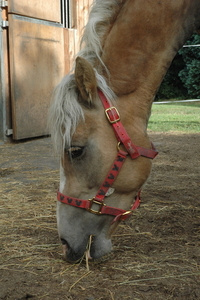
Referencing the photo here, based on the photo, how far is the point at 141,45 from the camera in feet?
6.41

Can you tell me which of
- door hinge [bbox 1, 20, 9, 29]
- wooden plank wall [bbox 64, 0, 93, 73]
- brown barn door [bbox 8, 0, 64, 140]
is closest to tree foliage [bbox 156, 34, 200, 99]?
wooden plank wall [bbox 64, 0, 93, 73]

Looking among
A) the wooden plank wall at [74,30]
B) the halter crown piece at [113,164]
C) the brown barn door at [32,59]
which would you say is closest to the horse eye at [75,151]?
the halter crown piece at [113,164]

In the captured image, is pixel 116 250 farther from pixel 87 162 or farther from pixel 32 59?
pixel 32 59

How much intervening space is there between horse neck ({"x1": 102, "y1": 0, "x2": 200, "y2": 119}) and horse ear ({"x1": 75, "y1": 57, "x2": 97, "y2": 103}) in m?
0.15

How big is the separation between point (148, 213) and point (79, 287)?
1.20m

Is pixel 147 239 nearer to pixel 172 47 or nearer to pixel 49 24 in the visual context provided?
pixel 172 47

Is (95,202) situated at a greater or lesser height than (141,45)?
lesser

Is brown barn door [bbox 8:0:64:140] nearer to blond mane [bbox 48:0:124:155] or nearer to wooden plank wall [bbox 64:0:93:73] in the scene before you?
wooden plank wall [bbox 64:0:93:73]

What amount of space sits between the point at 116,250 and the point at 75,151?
0.68 meters

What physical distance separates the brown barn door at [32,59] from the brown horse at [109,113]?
4.25 m

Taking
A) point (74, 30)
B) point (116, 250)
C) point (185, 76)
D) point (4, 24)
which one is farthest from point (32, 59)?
point (185, 76)

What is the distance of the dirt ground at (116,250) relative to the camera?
1.72 meters

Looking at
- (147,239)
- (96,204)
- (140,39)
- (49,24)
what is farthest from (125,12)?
(49,24)

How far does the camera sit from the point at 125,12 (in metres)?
1.99
